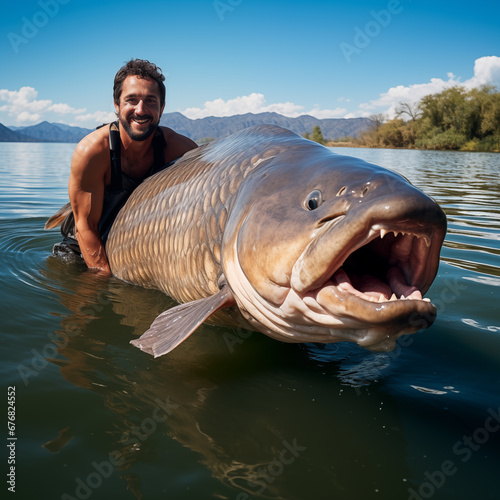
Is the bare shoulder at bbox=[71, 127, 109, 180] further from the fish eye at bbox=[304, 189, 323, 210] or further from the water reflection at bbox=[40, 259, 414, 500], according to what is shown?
the fish eye at bbox=[304, 189, 323, 210]

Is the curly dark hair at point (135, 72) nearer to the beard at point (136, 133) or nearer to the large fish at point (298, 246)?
the beard at point (136, 133)

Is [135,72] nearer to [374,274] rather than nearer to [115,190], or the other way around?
[115,190]

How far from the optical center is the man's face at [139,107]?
14.9 feet

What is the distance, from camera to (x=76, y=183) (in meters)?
Answer: 4.36

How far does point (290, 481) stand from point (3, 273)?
3.28 m

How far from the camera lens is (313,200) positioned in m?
2.08

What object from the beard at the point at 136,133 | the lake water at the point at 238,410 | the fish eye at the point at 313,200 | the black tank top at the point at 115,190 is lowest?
the lake water at the point at 238,410

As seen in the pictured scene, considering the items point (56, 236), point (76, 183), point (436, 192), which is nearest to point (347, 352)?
point (76, 183)

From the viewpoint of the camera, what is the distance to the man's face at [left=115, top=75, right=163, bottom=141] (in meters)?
4.54

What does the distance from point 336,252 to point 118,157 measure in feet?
10.4

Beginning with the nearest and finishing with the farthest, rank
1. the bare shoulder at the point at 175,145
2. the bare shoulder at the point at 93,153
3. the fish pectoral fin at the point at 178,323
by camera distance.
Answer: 1. the fish pectoral fin at the point at 178,323
2. the bare shoulder at the point at 93,153
3. the bare shoulder at the point at 175,145

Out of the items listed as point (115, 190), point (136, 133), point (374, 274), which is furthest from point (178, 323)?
point (136, 133)

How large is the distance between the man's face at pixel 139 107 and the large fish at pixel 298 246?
136cm

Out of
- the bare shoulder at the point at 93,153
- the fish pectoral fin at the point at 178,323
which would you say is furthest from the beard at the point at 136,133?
the fish pectoral fin at the point at 178,323
